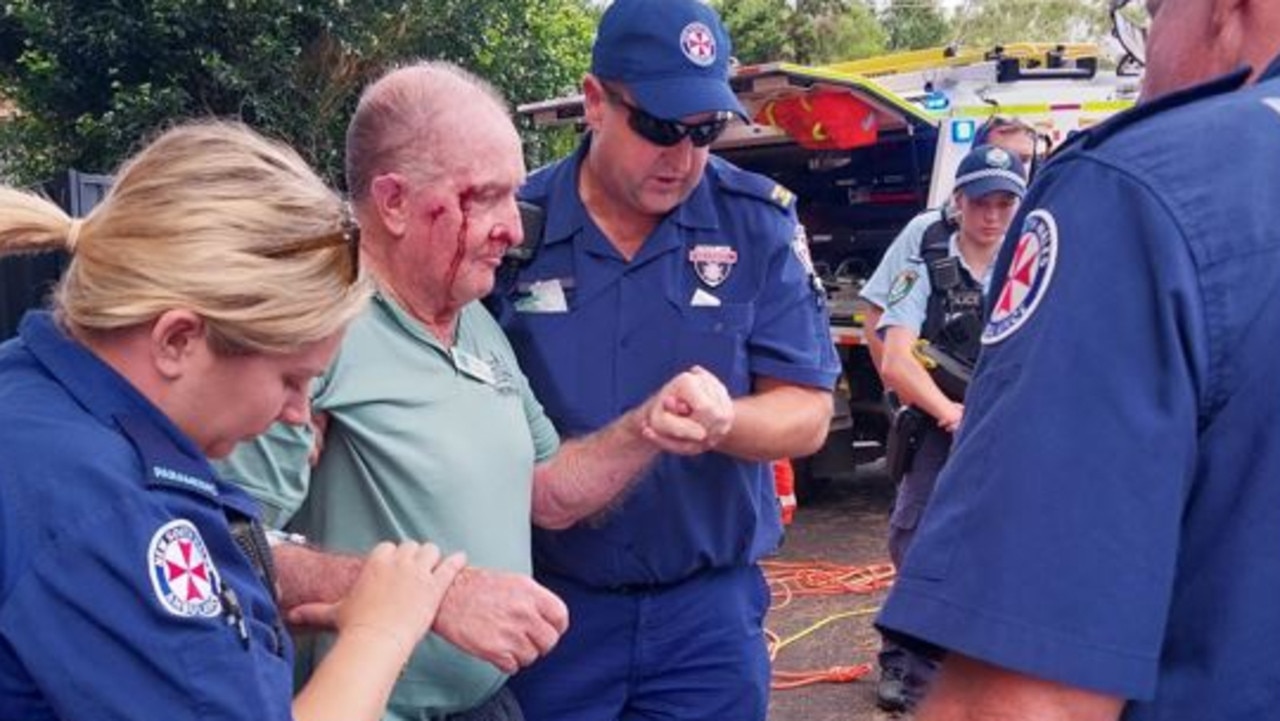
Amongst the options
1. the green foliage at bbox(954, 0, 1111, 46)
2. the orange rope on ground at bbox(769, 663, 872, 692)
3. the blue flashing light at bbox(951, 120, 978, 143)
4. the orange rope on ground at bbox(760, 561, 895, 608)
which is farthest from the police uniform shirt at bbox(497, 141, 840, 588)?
the green foliage at bbox(954, 0, 1111, 46)

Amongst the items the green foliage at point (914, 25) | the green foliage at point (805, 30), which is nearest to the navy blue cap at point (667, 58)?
the green foliage at point (805, 30)

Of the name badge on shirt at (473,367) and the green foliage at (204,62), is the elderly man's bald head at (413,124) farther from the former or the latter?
the green foliage at (204,62)

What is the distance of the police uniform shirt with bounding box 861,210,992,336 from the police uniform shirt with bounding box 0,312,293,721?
3701mm

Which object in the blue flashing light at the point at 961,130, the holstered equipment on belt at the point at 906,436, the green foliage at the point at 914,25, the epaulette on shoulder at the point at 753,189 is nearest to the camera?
the epaulette on shoulder at the point at 753,189

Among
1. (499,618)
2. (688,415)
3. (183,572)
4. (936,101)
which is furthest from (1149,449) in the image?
(936,101)

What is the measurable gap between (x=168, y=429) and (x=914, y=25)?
118 ft

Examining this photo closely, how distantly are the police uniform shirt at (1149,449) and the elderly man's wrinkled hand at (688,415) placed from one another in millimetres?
1209

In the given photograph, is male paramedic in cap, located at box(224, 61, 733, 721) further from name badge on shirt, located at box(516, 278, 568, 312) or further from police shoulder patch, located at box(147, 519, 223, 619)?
police shoulder patch, located at box(147, 519, 223, 619)

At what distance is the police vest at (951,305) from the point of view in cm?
487

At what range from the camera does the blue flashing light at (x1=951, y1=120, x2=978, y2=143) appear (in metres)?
7.70

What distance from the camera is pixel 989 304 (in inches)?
57.6

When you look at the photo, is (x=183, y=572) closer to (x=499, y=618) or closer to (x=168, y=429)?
(x=168, y=429)

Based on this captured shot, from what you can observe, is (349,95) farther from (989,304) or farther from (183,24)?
(989,304)

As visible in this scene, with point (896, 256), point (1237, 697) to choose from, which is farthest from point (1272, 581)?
point (896, 256)
